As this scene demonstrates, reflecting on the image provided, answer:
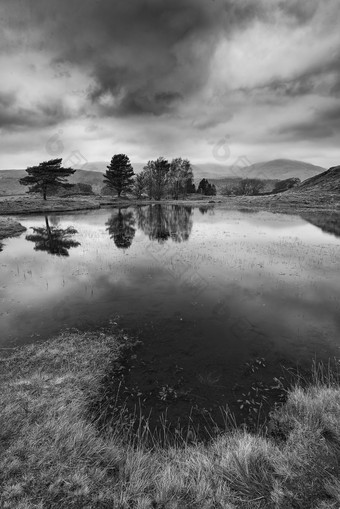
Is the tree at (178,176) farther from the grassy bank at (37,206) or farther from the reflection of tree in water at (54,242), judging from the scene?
the reflection of tree in water at (54,242)

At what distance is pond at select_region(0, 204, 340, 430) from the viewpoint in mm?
7820

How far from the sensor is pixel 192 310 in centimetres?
1275

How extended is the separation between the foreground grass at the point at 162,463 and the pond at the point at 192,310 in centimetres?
132

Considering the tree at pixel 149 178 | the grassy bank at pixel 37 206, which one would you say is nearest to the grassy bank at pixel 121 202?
the grassy bank at pixel 37 206

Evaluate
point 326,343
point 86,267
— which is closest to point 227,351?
point 326,343

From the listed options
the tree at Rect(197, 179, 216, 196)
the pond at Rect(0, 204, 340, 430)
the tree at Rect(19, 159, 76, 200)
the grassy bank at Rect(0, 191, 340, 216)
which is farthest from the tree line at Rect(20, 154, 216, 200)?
the pond at Rect(0, 204, 340, 430)

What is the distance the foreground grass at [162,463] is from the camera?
13.1ft

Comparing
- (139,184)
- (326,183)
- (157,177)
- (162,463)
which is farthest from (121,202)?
(162,463)

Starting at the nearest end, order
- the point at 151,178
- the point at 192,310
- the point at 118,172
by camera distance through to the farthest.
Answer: the point at 192,310 < the point at 118,172 < the point at 151,178

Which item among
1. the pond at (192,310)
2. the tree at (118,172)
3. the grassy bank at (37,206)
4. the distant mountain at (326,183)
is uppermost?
the tree at (118,172)

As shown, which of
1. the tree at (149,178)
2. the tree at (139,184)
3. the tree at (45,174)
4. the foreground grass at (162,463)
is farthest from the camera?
the tree at (139,184)

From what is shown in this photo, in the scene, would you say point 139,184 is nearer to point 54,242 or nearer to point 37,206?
point 37,206

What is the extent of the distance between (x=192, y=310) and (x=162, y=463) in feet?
25.9

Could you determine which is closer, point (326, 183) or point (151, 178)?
point (326, 183)
